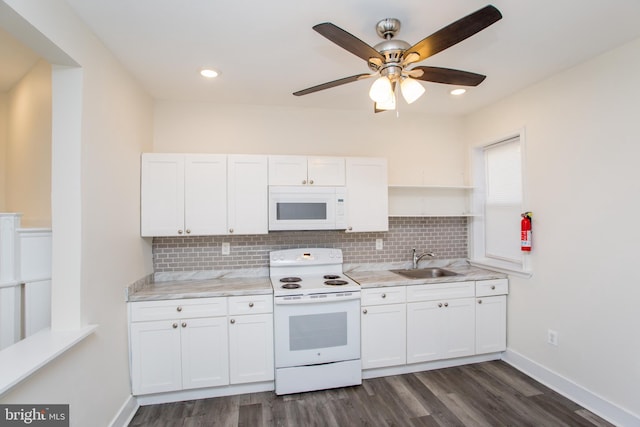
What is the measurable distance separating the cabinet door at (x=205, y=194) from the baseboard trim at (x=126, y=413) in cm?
133

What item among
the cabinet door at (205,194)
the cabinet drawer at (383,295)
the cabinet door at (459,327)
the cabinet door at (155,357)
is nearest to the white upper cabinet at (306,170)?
the cabinet door at (205,194)

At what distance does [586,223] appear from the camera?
222 cm

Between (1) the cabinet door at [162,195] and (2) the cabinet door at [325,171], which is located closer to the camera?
(1) the cabinet door at [162,195]

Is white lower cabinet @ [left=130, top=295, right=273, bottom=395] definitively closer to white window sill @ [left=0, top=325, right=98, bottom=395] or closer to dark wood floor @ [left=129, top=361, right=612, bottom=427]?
dark wood floor @ [left=129, top=361, right=612, bottom=427]

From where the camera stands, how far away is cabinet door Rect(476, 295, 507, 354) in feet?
9.43

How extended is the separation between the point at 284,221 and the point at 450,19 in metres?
1.92

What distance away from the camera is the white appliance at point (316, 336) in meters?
2.43

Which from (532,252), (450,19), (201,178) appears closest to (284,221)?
(201,178)

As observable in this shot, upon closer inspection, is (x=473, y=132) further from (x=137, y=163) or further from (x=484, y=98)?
(x=137, y=163)

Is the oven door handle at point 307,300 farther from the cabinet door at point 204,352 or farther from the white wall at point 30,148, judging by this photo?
the white wall at point 30,148

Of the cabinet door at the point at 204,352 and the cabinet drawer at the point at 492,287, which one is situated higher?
the cabinet drawer at the point at 492,287

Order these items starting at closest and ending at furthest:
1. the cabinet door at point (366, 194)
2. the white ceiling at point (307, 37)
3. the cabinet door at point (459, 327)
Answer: the white ceiling at point (307, 37) < the cabinet door at point (459, 327) < the cabinet door at point (366, 194)

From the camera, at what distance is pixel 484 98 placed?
9.63 ft

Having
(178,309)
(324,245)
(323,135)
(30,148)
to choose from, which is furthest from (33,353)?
(323,135)
